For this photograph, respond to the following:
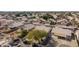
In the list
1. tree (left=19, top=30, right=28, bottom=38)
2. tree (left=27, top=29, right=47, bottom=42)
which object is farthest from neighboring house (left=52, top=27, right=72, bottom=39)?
tree (left=19, top=30, right=28, bottom=38)

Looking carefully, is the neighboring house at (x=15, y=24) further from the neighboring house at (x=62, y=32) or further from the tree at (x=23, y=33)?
the neighboring house at (x=62, y=32)

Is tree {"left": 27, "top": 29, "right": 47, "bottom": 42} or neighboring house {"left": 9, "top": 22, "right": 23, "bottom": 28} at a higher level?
neighboring house {"left": 9, "top": 22, "right": 23, "bottom": 28}

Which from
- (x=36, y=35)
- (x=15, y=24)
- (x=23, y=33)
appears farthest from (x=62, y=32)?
(x=15, y=24)

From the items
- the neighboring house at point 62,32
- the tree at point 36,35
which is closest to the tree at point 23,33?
the tree at point 36,35

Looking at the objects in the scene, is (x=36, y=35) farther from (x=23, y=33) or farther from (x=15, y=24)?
(x=15, y=24)

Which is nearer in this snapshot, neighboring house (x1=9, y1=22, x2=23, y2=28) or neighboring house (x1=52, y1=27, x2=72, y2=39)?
neighboring house (x1=52, y1=27, x2=72, y2=39)

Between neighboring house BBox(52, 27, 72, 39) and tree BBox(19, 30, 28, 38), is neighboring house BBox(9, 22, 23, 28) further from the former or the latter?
neighboring house BBox(52, 27, 72, 39)
